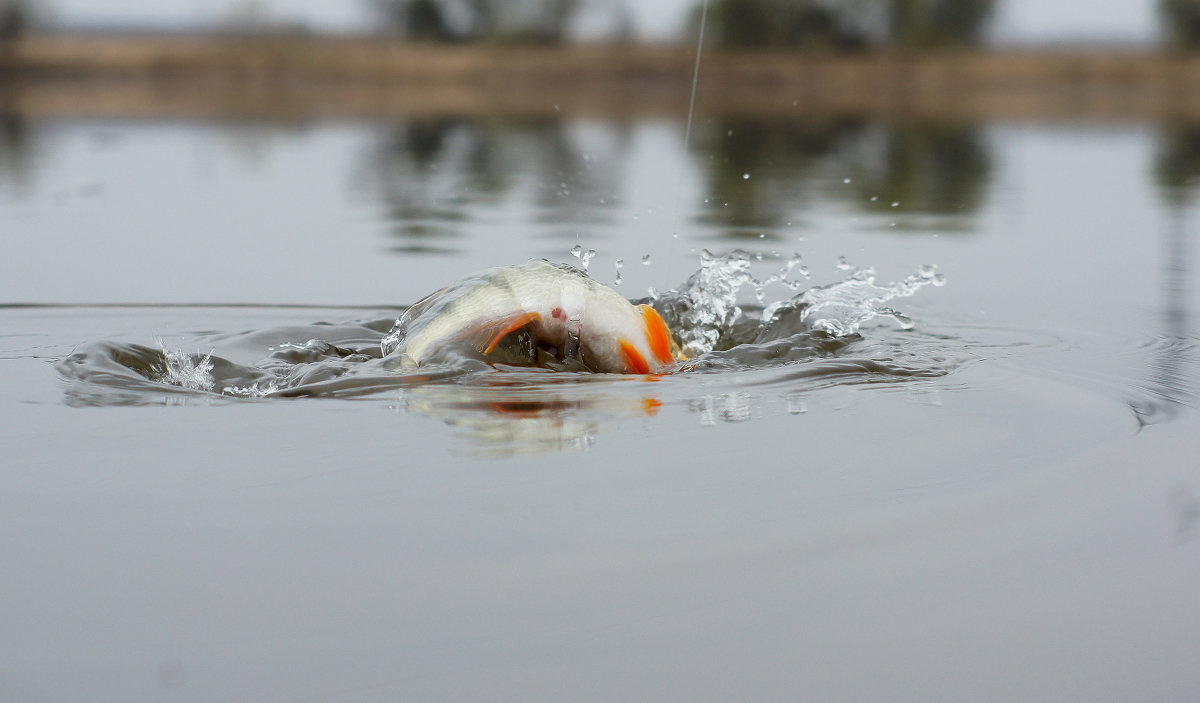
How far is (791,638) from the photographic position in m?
2.16

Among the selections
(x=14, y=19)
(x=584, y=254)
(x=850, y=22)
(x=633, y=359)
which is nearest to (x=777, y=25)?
(x=850, y=22)

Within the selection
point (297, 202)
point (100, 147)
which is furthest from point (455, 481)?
point (100, 147)

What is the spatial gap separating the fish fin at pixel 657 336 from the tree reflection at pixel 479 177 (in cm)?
308

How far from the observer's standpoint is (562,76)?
130ft

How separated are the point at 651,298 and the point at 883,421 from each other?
78.3 inches

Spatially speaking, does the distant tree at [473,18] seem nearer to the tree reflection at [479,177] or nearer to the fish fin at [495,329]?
the tree reflection at [479,177]

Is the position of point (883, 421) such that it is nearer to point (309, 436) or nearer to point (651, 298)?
point (309, 436)

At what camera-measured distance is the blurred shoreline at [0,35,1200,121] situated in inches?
1253

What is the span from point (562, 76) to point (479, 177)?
28.9 meters

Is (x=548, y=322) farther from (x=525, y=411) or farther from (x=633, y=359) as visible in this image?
(x=525, y=411)

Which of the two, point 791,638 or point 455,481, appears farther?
point 455,481

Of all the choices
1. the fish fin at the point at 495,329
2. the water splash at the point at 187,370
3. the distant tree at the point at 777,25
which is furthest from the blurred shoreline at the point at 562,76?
the fish fin at the point at 495,329

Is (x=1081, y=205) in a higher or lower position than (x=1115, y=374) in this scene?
higher

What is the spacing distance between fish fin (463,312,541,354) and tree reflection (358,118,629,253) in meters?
3.15
